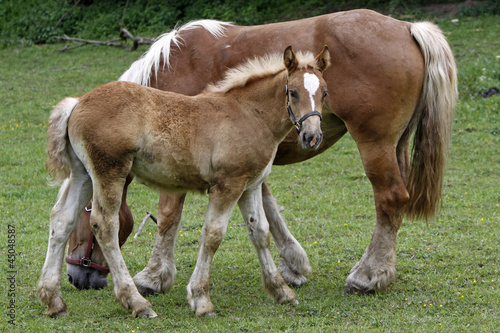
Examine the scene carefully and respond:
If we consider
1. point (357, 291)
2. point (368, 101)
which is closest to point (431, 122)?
point (368, 101)

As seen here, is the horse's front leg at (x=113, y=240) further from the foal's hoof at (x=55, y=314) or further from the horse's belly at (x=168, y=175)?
the foal's hoof at (x=55, y=314)

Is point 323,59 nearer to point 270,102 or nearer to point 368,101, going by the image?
point 270,102

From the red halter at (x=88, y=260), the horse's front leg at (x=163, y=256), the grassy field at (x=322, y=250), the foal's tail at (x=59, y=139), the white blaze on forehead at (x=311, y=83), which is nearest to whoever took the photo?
the white blaze on forehead at (x=311, y=83)

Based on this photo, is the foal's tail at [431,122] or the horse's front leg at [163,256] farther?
the foal's tail at [431,122]

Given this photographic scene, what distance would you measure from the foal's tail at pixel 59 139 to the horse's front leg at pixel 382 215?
2.64 m

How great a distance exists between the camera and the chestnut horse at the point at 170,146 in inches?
184

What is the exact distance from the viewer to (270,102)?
5.04m

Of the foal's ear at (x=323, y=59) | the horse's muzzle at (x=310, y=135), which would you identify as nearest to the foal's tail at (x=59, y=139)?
the horse's muzzle at (x=310, y=135)

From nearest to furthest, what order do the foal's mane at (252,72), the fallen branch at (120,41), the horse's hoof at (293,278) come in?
the foal's mane at (252,72) → the horse's hoof at (293,278) → the fallen branch at (120,41)

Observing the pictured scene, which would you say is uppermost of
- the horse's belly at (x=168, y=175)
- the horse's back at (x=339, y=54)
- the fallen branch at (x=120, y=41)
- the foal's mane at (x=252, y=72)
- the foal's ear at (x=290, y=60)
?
the foal's ear at (x=290, y=60)

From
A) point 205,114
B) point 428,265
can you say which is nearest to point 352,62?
point 205,114

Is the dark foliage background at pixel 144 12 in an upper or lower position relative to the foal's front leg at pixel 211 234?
lower

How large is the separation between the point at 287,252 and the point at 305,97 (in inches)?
80.2

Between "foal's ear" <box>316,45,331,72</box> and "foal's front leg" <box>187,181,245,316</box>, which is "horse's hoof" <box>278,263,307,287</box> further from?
"foal's ear" <box>316,45,331,72</box>
